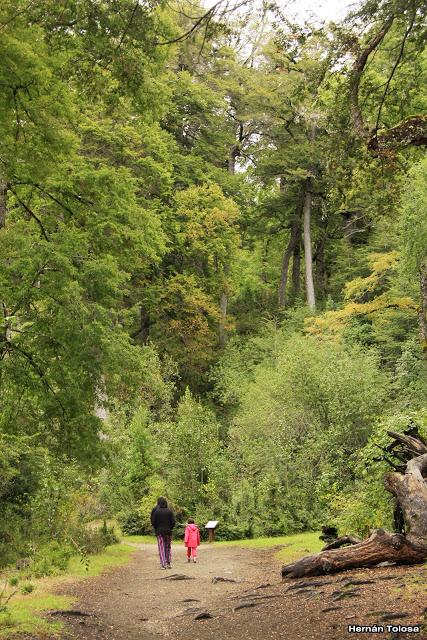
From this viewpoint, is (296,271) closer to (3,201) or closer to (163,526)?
(163,526)

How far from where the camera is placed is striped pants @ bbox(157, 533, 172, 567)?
1508 cm

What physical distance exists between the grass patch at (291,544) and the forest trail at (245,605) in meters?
1.99

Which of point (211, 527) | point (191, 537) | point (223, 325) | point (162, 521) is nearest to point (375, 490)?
point (162, 521)

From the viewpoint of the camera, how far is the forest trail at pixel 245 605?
761 centimetres

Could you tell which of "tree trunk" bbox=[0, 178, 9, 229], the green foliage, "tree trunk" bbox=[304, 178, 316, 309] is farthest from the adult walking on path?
"tree trunk" bbox=[304, 178, 316, 309]

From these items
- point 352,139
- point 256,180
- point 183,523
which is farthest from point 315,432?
point 256,180

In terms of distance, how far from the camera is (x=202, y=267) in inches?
1382

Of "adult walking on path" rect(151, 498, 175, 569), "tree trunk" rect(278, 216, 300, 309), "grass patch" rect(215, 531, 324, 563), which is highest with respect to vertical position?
"tree trunk" rect(278, 216, 300, 309)

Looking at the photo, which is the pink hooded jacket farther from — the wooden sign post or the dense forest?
the wooden sign post

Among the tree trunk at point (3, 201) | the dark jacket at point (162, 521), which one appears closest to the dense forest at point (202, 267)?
the tree trunk at point (3, 201)

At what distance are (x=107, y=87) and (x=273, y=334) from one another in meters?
27.8

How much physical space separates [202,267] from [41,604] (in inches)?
1032

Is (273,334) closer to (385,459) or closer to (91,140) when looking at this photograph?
(91,140)

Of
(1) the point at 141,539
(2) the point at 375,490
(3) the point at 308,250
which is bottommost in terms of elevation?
(1) the point at 141,539
